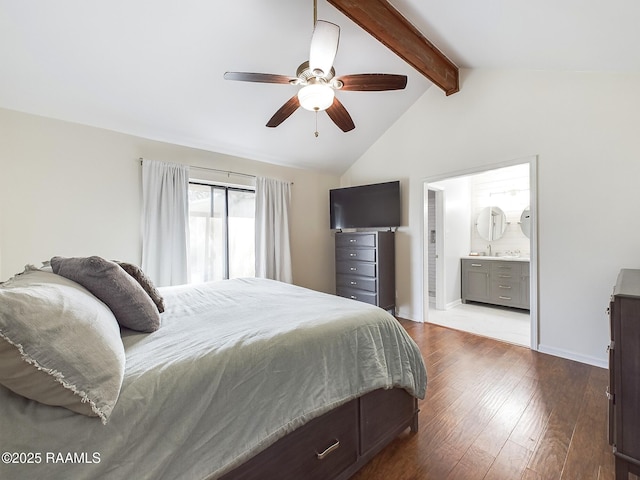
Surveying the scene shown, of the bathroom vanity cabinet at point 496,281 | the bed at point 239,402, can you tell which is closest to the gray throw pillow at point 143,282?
the bed at point 239,402

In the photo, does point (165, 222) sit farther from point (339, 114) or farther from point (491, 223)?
point (491, 223)

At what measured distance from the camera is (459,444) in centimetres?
157

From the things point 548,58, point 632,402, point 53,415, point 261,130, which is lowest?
point 632,402

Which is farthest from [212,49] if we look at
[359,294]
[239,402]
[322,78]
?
[359,294]

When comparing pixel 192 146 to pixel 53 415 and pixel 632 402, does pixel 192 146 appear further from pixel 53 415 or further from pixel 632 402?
pixel 632 402

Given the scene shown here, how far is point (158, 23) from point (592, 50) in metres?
3.25

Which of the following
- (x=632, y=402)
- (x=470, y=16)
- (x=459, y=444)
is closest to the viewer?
(x=632, y=402)

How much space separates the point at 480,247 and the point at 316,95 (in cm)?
448

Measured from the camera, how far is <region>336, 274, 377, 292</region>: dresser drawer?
385 cm

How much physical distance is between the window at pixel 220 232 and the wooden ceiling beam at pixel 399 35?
2395 millimetres

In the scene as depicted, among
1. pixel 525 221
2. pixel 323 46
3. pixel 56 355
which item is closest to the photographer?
pixel 56 355

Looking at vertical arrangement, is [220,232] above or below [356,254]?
above

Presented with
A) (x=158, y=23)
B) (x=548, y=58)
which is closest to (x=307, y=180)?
(x=158, y=23)

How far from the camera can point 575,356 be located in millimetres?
2576
